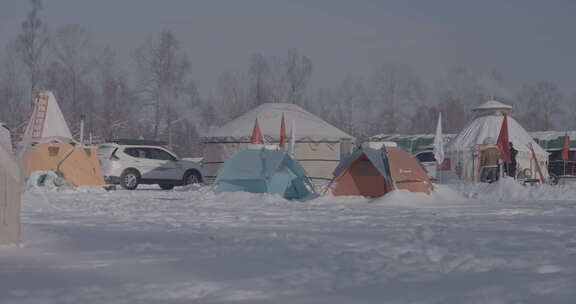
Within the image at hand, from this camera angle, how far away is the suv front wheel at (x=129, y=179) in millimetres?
19734

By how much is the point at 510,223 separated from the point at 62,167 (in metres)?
12.0

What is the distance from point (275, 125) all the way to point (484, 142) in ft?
22.2

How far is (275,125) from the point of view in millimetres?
23953

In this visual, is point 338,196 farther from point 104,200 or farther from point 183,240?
point 183,240

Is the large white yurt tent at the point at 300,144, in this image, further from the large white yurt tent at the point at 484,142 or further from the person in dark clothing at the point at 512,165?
the person in dark clothing at the point at 512,165

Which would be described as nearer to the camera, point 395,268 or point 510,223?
point 395,268

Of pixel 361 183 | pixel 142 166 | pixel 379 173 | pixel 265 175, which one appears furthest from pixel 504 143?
pixel 142 166

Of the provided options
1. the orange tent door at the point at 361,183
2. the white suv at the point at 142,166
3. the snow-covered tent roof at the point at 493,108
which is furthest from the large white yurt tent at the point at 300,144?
the orange tent door at the point at 361,183

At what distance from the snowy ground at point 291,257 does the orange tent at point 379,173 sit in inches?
114

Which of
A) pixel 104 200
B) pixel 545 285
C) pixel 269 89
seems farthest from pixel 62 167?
pixel 269 89

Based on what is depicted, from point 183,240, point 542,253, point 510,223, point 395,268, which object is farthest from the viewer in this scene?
point 510,223

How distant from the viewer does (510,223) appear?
902 centimetres

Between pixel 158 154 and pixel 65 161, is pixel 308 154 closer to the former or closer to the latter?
pixel 158 154

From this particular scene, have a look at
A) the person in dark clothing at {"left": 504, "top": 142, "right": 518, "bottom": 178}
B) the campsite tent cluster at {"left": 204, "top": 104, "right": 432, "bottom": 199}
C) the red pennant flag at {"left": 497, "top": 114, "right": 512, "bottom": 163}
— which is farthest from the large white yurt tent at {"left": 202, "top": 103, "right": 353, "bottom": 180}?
the red pennant flag at {"left": 497, "top": 114, "right": 512, "bottom": 163}
